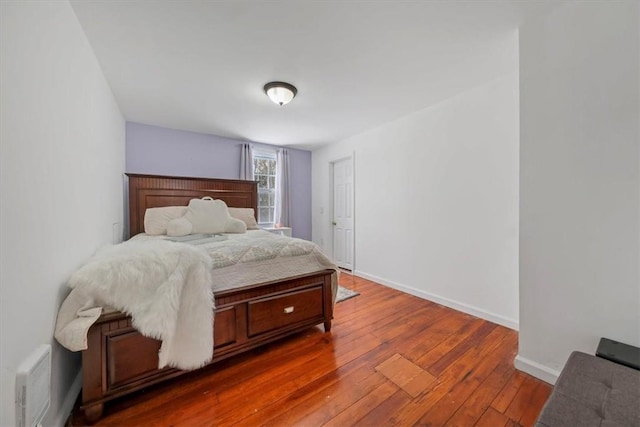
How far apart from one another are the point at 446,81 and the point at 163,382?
11.0 feet

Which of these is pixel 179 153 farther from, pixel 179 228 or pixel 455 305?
pixel 455 305

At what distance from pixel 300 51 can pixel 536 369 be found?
281 cm

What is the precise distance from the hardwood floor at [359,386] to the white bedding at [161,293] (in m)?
0.26

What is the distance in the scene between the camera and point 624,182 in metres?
1.28

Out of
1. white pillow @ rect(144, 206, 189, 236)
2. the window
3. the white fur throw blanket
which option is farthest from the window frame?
the white fur throw blanket

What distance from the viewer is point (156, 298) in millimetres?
1336

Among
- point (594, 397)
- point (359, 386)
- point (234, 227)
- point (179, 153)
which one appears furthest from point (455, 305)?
point (179, 153)

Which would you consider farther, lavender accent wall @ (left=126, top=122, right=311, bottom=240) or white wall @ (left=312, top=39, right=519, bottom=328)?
lavender accent wall @ (left=126, top=122, right=311, bottom=240)

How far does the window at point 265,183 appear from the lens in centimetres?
451

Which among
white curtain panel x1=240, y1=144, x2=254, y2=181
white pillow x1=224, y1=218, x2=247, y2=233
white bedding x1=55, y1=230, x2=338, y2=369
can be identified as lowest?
white bedding x1=55, y1=230, x2=338, y2=369

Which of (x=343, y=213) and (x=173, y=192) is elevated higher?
(x=173, y=192)

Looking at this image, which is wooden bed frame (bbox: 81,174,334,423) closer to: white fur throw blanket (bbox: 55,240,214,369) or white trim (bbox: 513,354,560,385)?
white fur throw blanket (bbox: 55,240,214,369)

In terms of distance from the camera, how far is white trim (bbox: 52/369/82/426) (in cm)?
121

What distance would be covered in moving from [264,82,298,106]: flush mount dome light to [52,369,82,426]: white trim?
2.58 meters
